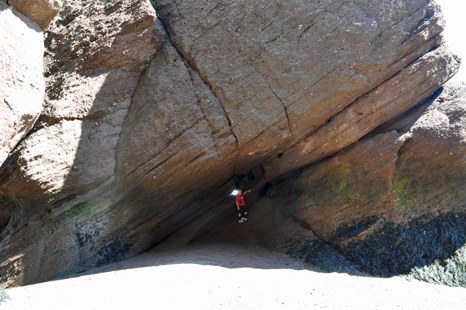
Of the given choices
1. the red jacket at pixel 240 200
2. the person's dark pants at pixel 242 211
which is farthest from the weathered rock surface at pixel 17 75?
the person's dark pants at pixel 242 211

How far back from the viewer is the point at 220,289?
6.54 meters

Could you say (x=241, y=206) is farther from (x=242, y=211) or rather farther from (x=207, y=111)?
(x=207, y=111)

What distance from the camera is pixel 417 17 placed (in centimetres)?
873

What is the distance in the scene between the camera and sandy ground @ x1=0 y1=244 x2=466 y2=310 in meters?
5.86

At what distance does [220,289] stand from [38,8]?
7520mm

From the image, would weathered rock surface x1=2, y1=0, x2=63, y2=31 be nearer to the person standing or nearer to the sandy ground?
the sandy ground

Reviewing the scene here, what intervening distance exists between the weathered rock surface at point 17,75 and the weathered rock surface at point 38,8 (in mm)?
129

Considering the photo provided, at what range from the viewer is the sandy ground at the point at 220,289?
586 centimetres

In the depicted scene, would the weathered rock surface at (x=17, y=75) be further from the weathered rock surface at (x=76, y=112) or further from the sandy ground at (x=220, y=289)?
the sandy ground at (x=220, y=289)

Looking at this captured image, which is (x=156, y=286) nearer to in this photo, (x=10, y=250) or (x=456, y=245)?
(x=10, y=250)

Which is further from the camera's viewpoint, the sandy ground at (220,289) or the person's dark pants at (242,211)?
the person's dark pants at (242,211)

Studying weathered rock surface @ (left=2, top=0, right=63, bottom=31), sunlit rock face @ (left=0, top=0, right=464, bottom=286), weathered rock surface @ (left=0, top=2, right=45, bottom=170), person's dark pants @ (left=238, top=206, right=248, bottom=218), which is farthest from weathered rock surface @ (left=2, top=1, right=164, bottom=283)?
person's dark pants @ (left=238, top=206, right=248, bottom=218)

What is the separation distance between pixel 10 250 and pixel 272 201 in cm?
803

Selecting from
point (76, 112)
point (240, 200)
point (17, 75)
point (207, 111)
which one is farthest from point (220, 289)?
point (17, 75)
